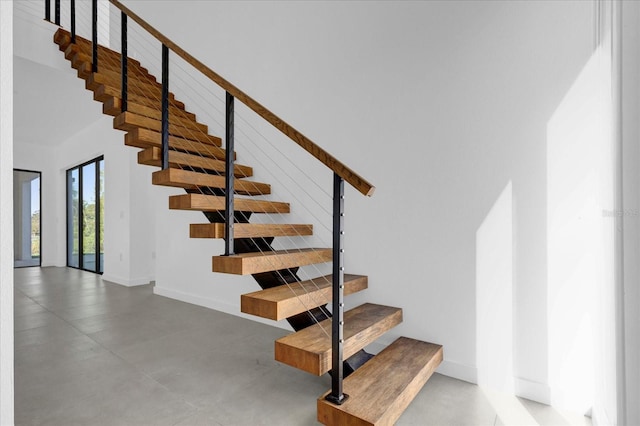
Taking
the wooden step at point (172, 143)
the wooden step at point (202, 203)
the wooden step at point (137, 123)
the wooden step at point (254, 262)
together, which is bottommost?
the wooden step at point (254, 262)

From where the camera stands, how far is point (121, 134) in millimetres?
5824

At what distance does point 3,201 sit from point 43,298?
473 centimetres

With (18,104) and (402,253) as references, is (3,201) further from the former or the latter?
(18,104)

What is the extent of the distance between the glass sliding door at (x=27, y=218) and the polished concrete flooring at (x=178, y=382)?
630 cm

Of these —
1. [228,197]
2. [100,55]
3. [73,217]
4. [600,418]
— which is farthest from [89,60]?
[73,217]

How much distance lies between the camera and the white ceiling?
169 inches

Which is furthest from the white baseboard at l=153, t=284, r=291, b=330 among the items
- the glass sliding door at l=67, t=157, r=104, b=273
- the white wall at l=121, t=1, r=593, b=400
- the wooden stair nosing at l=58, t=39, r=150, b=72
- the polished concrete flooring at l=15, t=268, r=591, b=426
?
the glass sliding door at l=67, t=157, r=104, b=273

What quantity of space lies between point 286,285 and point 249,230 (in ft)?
1.64

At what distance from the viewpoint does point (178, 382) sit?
7.09 ft

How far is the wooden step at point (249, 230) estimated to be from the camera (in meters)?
2.22

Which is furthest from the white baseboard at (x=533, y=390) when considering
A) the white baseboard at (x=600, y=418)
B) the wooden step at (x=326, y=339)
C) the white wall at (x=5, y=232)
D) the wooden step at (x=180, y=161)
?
the wooden step at (x=180, y=161)

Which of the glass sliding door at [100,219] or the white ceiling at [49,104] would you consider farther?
the glass sliding door at [100,219]

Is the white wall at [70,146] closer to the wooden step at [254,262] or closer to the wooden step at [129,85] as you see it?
the wooden step at [129,85]

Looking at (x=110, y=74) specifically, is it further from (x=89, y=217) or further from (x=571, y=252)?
(x=89, y=217)
